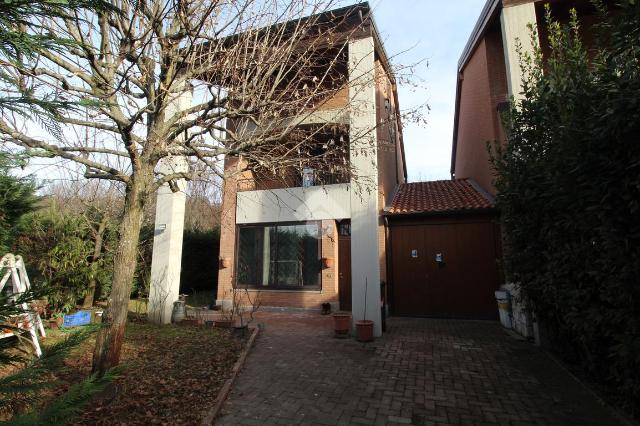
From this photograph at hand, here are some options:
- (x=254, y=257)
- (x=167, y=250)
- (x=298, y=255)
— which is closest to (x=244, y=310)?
(x=254, y=257)

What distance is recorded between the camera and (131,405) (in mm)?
3789

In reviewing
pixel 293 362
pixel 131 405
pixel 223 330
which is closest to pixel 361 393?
pixel 293 362

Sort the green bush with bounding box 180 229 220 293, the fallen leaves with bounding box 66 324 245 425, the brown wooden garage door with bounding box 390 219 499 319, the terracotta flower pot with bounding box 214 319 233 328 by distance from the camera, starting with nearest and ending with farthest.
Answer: the fallen leaves with bounding box 66 324 245 425
the terracotta flower pot with bounding box 214 319 233 328
the brown wooden garage door with bounding box 390 219 499 319
the green bush with bounding box 180 229 220 293

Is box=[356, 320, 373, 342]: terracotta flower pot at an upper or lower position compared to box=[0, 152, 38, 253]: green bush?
lower

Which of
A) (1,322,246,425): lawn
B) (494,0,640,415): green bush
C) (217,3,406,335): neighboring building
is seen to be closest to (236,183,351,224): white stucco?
(217,3,406,335): neighboring building

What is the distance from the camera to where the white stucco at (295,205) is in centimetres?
1054

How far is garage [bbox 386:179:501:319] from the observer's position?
9805mm

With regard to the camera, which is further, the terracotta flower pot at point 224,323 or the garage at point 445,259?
the garage at point 445,259

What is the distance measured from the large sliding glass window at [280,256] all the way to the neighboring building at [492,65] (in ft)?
19.8

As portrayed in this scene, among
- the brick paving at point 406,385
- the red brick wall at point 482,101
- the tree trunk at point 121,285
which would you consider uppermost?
the red brick wall at point 482,101

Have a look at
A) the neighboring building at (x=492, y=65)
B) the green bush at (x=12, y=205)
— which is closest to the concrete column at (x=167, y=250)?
the green bush at (x=12, y=205)

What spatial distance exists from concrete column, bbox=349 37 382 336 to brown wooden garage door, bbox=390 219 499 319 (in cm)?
333

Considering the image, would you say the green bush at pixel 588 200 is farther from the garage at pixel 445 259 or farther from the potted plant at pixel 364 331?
the garage at pixel 445 259

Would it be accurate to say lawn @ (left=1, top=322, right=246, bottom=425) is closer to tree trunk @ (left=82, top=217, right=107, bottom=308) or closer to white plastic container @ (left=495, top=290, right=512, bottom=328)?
tree trunk @ (left=82, top=217, right=107, bottom=308)
